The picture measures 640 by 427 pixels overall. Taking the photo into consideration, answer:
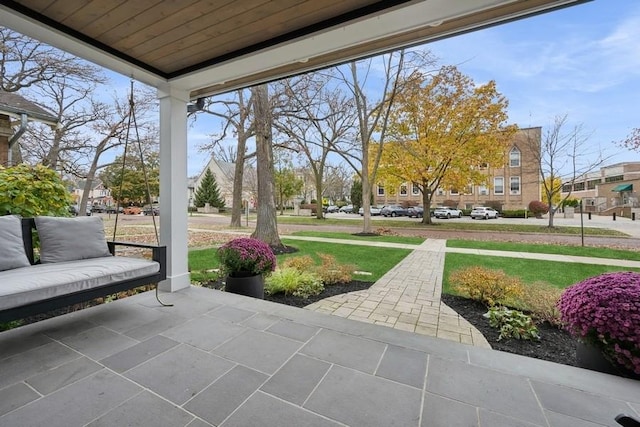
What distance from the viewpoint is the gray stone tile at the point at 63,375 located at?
157 cm

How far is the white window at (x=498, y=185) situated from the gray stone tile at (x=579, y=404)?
29.9 metres

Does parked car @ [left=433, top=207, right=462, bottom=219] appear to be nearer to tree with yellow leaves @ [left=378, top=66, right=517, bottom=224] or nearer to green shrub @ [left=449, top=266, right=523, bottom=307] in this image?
tree with yellow leaves @ [left=378, top=66, right=517, bottom=224]

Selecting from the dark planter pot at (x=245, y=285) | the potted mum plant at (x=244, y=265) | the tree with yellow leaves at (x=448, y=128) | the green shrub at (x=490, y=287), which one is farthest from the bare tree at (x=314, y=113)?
the green shrub at (x=490, y=287)

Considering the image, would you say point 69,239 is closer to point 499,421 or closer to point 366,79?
point 499,421

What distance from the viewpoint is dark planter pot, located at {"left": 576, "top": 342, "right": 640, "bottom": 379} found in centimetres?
175

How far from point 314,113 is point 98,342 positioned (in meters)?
9.46

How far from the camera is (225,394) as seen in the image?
1525 mm

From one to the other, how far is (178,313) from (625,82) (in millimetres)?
10279

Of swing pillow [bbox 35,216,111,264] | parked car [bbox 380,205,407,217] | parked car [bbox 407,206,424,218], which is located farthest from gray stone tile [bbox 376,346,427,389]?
parked car [bbox 380,205,407,217]

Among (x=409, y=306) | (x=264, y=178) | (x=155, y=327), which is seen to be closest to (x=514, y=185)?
(x=264, y=178)

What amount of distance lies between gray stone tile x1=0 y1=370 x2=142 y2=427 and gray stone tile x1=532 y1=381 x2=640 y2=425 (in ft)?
7.30

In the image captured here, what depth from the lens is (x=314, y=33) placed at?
2.20m

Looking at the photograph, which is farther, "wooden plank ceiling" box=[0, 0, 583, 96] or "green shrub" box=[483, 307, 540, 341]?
"green shrub" box=[483, 307, 540, 341]

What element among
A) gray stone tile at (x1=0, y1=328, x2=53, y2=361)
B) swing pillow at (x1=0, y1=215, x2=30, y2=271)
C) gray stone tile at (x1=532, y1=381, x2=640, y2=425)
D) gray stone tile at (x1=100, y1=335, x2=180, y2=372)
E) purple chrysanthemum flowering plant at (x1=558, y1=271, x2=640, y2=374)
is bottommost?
gray stone tile at (x1=532, y1=381, x2=640, y2=425)
